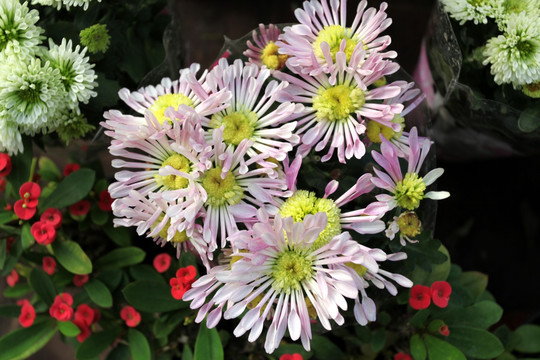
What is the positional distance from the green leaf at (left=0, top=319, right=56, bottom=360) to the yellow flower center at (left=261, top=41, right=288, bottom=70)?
563 millimetres

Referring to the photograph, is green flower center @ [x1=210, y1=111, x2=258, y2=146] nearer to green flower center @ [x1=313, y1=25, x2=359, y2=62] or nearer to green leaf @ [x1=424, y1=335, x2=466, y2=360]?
green flower center @ [x1=313, y1=25, x2=359, y2=62]

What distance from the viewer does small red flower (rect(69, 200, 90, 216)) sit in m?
0.89

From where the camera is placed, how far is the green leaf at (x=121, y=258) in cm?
88

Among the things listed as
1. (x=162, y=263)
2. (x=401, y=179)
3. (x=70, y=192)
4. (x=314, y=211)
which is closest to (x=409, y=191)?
(x=401, y=179)

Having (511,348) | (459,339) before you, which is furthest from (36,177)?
(511,348)

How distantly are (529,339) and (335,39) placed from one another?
66 cm

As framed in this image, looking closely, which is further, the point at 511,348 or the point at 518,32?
the point at 511,348

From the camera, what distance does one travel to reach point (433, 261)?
0.68m

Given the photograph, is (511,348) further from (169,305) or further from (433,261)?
(169,305)

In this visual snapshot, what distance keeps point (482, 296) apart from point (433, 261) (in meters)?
0.29

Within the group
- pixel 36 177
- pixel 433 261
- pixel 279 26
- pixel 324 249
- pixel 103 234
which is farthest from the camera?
pixel 103 234

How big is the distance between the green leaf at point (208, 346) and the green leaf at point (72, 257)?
21cm

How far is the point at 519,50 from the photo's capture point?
28.3 inches

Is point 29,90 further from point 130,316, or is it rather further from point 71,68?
point 130,316
